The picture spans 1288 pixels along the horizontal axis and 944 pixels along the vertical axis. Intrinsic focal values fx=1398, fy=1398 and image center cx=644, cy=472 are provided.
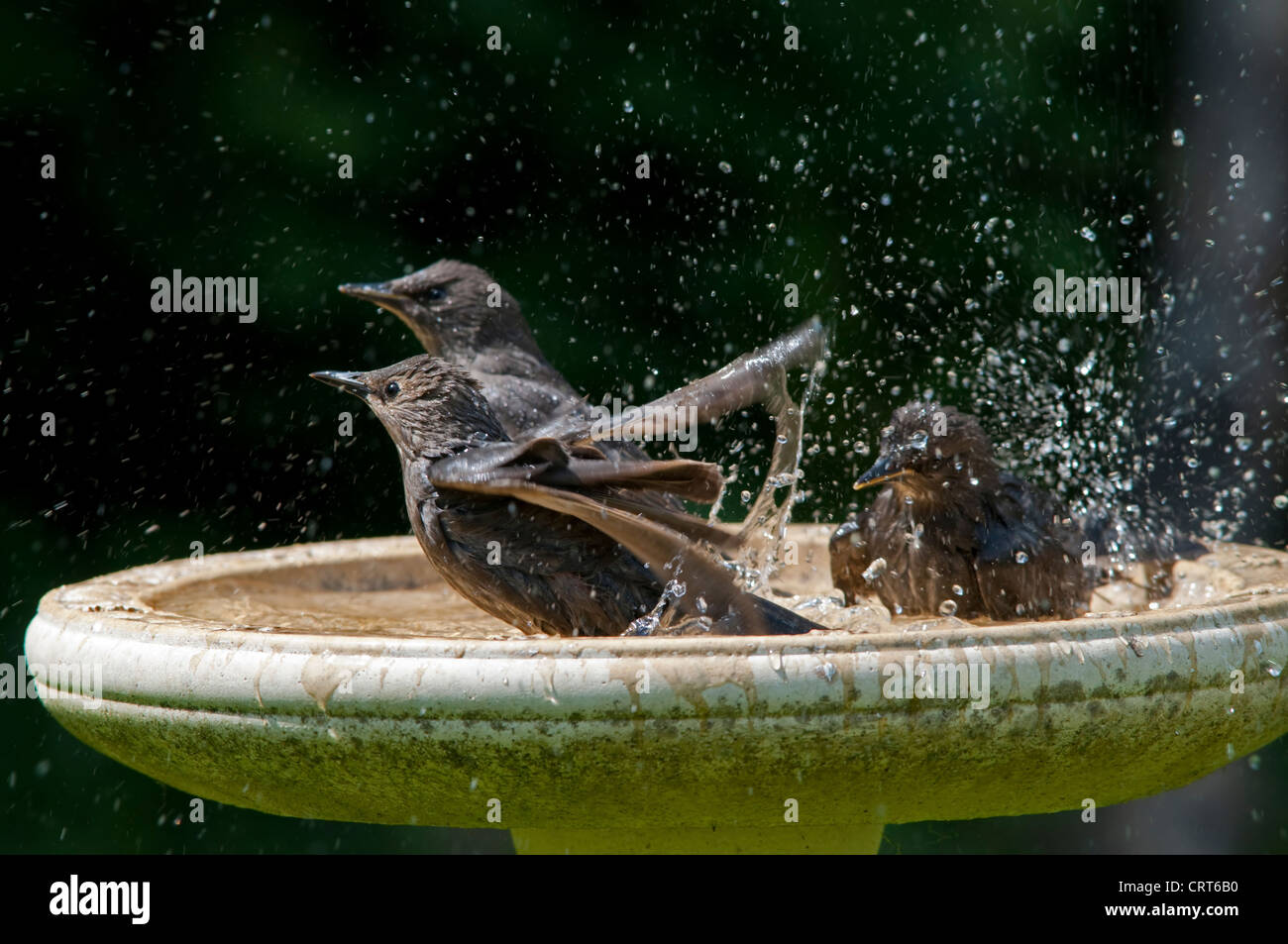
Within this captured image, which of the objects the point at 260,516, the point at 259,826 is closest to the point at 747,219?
the point at 260,516

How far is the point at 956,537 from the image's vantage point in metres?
3.34

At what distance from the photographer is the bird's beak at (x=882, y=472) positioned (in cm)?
327

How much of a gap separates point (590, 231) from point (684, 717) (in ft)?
13.8

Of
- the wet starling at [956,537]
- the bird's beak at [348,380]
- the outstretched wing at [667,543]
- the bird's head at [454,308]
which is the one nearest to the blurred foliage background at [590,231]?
the bird's head at [454,308]

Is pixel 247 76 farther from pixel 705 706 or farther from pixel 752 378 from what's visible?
pixel 705 706

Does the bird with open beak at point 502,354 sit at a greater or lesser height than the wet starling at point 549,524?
greater

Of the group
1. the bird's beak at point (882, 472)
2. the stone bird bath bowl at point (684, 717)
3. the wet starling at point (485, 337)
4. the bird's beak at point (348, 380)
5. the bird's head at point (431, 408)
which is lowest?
the stone bird bath bowl at point (684, 717)

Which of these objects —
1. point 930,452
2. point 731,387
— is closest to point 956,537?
point 930,452

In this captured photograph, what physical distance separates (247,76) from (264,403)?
4.41 ft

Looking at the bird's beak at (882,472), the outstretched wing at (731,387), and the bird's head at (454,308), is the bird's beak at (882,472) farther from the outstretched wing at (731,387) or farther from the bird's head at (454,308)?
the bird's head at (454,308)

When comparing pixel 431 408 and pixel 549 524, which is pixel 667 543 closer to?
pixel 549 524

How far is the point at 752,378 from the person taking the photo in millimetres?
2832

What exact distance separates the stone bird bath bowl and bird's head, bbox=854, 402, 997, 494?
2.89 ft

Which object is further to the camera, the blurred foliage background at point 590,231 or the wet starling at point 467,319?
the blurred foliage background at point 590,231
